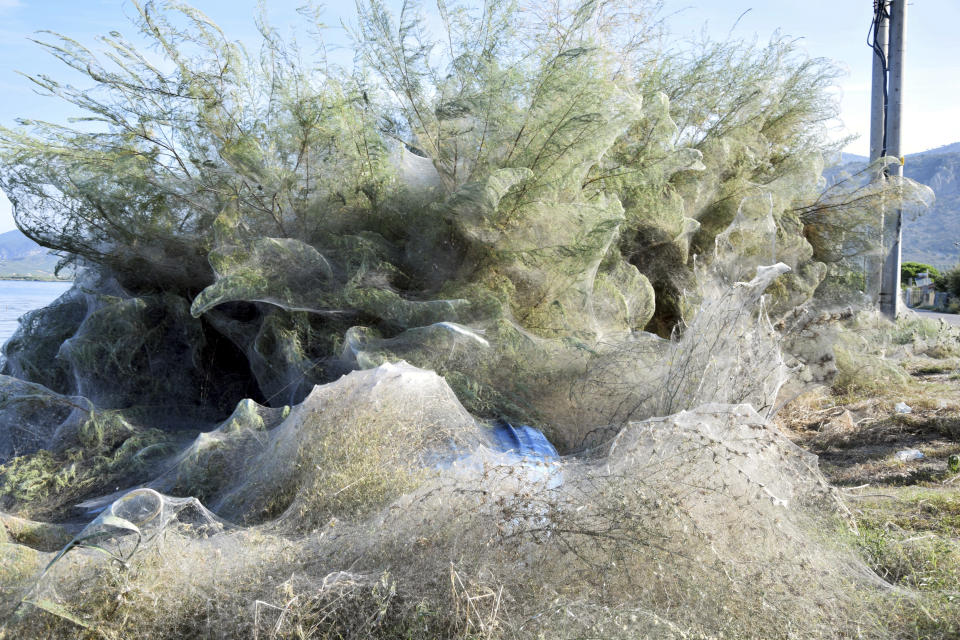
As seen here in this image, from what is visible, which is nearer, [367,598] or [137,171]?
[367,598]

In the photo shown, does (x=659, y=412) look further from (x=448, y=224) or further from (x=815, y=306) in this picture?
(x=815, y=306)

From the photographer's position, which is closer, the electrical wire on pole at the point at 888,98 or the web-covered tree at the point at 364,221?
the web-covered tree at the point at 364,221

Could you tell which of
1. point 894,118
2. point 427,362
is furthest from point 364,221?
point 894,118

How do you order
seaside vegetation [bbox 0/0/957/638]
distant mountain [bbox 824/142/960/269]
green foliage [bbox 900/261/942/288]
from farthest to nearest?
1. distant mountain [bbox 824/142/960/269]
2. green foliage [bbox 900/261/942/288]
3. seaside vegetation [bbox 0/0/957/638]

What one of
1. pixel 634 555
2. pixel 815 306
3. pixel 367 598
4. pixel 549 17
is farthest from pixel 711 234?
pixel 367 598

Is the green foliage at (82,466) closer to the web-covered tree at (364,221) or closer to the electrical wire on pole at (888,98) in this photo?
the web-covered tree at (364,221)

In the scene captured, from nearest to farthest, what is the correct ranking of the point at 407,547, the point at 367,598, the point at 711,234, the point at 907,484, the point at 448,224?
the point at 367,598 < the point at 407,547 < the point at 907,484 < the point at 448,224 < the point at 711,234

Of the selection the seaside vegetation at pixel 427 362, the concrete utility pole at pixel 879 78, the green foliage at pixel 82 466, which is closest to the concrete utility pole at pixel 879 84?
the concrete utility pole at pixel 879 78

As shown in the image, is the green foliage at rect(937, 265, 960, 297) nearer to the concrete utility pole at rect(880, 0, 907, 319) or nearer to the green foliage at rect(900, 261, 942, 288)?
the green foliage at rect(900, 261, 942, 288)

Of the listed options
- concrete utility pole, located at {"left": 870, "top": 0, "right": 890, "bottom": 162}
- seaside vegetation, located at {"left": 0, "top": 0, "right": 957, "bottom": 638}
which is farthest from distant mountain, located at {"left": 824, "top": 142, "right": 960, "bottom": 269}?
seaside vegetation, located at {"left": 0, "top": 0, "right": 957, "bottom": 638}

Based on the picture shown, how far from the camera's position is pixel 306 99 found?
4.80m

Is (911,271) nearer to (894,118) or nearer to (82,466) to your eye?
(894,118)

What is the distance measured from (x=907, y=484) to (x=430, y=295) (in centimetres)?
320

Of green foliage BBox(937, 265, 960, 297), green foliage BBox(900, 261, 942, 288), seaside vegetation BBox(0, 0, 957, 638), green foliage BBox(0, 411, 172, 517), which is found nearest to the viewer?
seaside vegetation BBox(0, 0, 957, 638)
